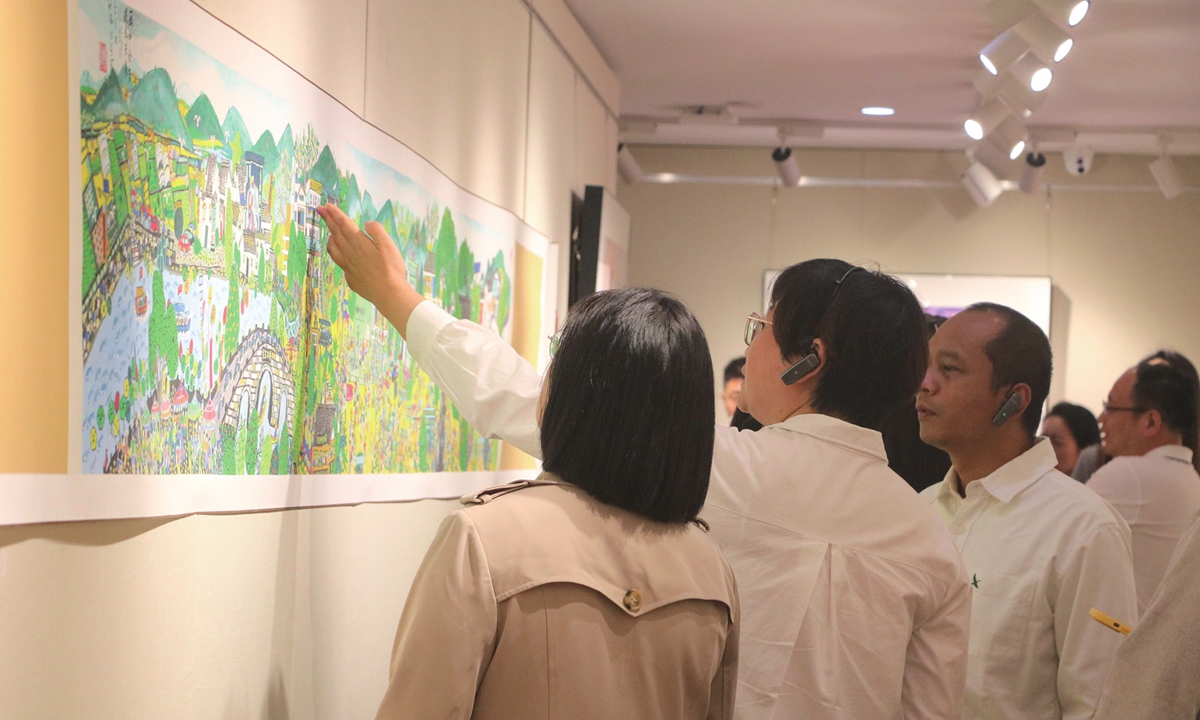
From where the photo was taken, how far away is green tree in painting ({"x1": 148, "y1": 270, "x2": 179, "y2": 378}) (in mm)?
1640

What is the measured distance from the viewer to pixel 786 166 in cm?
741

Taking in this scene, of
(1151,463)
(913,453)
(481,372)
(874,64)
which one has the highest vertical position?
(874,64)

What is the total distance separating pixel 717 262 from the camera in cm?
805

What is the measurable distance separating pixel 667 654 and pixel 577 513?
23 cm

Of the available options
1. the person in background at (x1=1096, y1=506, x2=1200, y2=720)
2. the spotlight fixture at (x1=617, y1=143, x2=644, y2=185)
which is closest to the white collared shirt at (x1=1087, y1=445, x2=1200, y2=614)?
the person in background at (x1=1096, y1=506, x2=1200, y2=720)

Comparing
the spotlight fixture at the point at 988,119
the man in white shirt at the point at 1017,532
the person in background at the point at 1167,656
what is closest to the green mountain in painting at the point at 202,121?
the person in background at the point at 1167,656

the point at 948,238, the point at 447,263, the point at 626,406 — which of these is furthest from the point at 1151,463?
the point at 948,238

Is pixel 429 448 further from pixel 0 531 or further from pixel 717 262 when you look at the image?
pixel 717 262

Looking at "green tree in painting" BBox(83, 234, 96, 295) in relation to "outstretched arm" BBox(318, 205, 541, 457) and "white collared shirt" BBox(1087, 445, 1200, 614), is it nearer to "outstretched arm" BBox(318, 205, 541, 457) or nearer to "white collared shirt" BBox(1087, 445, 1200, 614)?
"outstretched arm" BBox(318, 205, 541, 457)

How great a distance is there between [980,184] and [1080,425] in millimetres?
1802

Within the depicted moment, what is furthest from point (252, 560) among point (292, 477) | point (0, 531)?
A: point (0, 531)

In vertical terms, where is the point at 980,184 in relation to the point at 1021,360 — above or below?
above

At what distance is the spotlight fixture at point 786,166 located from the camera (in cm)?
724

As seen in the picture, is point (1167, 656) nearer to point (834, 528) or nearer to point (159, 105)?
point (834, 528)
